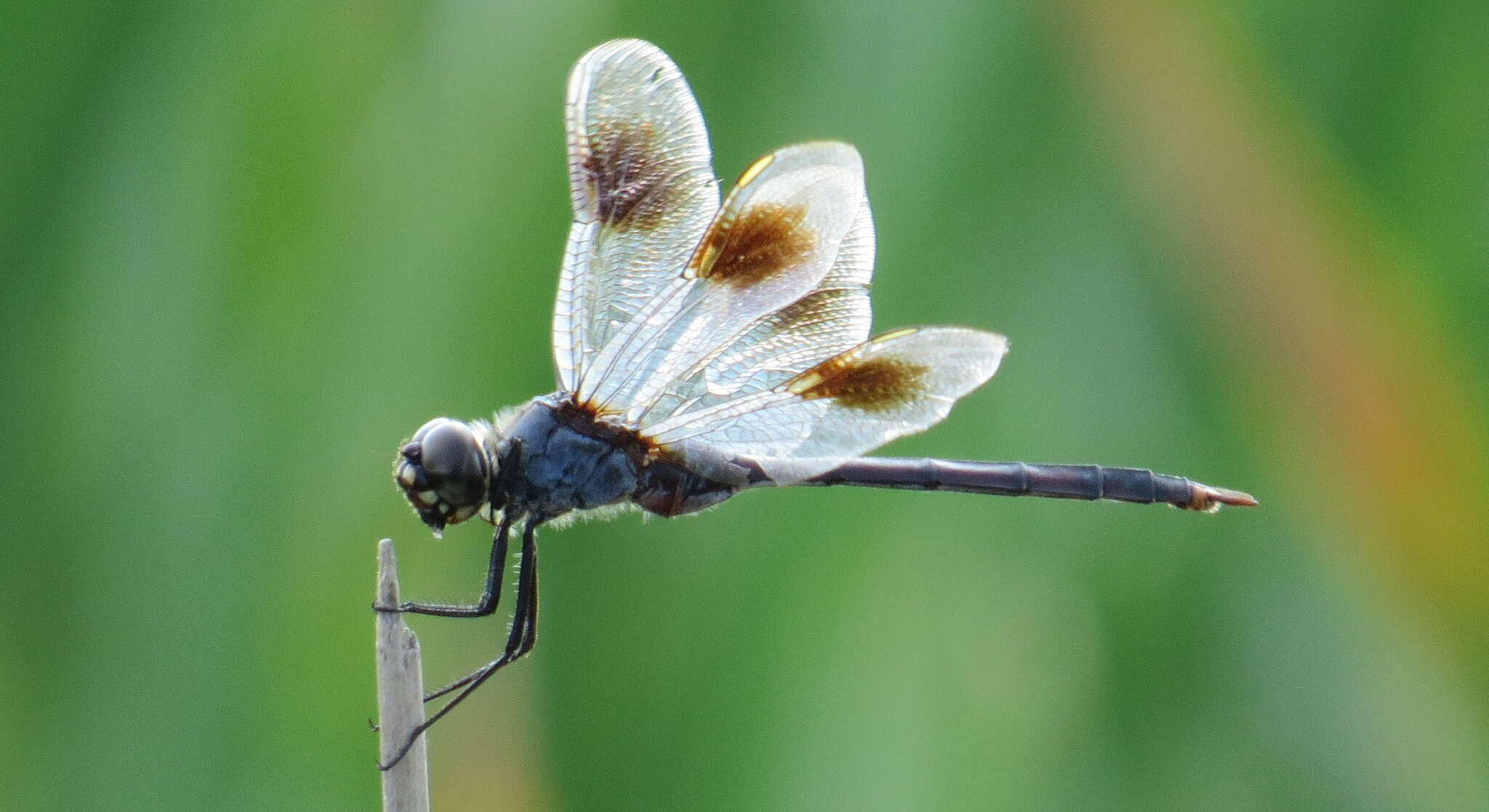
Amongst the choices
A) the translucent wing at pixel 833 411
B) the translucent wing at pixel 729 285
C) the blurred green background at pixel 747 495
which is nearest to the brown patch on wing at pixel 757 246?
the translucent wing at pixel 729 285

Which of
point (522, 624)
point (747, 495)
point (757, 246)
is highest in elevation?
point (757, 246)

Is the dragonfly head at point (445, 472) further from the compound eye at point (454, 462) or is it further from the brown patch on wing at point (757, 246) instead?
the brown patch on wing at point (757, 246)

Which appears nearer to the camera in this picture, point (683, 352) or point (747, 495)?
point (683, 352)

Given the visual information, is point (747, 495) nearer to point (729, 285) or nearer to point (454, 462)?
point (729, 285)

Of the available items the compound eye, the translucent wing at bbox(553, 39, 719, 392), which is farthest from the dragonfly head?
the translucent wing at bbox(553, 39, 719, 392)

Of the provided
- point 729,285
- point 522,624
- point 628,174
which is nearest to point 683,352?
point 729,285

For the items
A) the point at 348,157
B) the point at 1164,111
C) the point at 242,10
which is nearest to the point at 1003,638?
the point at 1164,111

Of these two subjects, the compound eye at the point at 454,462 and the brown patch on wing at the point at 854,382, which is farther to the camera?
the brown patch on wing at the point at 854,382
